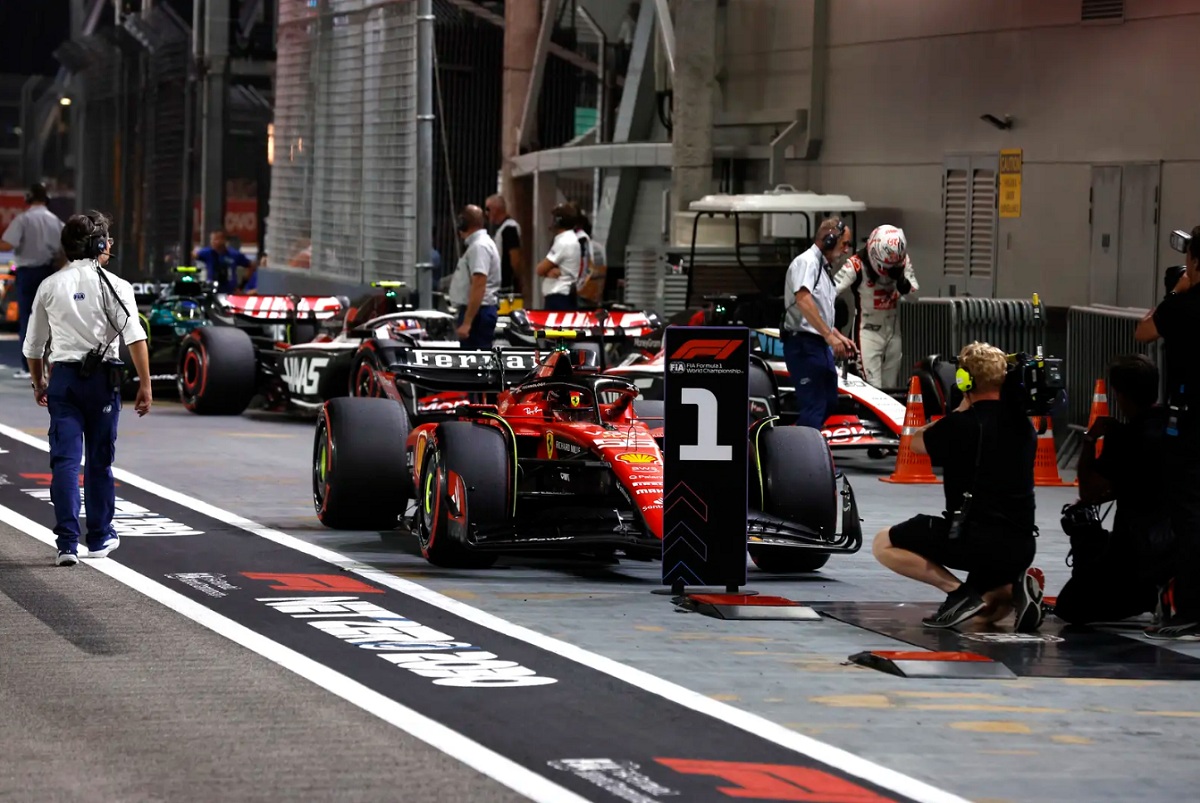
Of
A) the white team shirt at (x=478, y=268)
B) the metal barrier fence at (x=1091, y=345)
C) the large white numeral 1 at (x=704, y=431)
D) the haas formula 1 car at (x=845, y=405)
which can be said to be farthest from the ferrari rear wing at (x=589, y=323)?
the large white numeral 1 at (x=704, y=431)

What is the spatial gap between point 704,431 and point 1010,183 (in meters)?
11.7

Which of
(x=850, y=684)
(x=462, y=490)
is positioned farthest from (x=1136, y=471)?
(x=462, y=490)

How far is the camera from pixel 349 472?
490 inches

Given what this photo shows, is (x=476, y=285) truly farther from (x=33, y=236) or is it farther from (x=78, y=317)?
(x=78, y=317)

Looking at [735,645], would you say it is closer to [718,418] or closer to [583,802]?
[718,418]

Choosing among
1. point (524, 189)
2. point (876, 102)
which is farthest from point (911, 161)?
point (524, 189)

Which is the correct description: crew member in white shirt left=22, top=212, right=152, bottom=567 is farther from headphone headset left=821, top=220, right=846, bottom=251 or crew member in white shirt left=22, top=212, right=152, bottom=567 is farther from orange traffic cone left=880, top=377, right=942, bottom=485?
orange traffic cone left=880, top=377, right=942, bottom=485

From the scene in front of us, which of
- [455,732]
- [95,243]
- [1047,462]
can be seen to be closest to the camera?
[455,732]

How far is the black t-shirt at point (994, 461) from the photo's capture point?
960cm

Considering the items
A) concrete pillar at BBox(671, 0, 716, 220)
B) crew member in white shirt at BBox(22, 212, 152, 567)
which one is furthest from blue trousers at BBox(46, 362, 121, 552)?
concrete pillar at BBox(671, 0, 716, 220)

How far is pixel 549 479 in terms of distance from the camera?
11938 millimetres

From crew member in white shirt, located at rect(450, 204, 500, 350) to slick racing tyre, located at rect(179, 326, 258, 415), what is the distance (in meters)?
2.13

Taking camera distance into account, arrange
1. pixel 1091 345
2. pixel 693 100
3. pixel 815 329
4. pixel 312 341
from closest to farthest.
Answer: pixel 815 329
pixel 1091 345
pixel 312 341
pixel 693 100

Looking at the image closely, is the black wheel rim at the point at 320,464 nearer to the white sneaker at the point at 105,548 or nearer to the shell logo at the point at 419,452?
the shell logo at the point at 419,452
